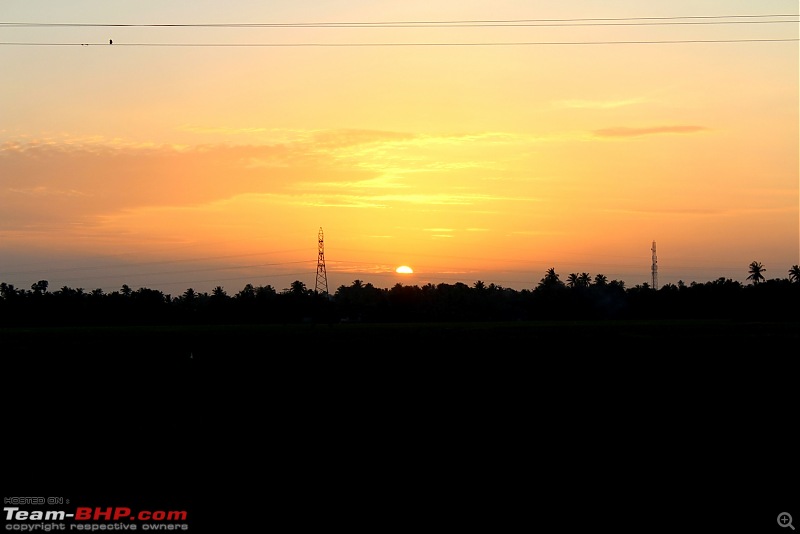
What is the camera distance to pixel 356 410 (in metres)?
25.4

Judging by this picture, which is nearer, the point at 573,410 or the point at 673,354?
the point at 573,410

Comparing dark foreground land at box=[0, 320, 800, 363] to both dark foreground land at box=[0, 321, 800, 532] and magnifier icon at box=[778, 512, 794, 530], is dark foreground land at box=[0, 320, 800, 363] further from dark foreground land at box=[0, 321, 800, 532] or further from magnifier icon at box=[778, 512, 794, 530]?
magnifier icon at box=[778, 512, 794, 530]

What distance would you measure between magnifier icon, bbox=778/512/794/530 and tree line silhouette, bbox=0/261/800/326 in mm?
125599

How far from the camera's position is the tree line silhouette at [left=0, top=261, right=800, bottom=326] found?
150 metres

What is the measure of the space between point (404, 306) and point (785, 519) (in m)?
162

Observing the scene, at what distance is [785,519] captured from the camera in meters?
14.4

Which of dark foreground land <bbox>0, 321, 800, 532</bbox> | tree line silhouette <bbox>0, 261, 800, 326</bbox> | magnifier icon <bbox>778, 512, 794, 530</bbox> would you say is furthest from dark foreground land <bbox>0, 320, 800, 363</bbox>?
tree line silhouette <bbox>0, 261, 800, 326</bbox>

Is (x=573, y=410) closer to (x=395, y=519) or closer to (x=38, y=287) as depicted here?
(x=395, y=519)

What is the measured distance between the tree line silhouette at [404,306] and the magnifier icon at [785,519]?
12560cm

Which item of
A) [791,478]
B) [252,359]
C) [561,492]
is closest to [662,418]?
[791,478]

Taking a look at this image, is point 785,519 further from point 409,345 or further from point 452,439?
point 409,345

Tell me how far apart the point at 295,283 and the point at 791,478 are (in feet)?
572

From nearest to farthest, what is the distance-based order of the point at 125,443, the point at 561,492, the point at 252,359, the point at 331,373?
the point at 561,492 → the point at 125,443 → the point at 331,373 → the point at 252,359

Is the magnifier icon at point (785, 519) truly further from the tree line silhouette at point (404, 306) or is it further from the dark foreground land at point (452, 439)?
the tree line silhouette at point (404, 306)
